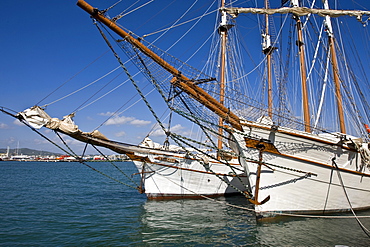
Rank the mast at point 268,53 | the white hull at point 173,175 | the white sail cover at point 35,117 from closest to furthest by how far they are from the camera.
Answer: the white sail cover at point 35,117, the white hull at point 173,175, the mast at point 268,53

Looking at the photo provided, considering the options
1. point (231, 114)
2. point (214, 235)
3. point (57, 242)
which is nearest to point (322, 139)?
point (231, 114)

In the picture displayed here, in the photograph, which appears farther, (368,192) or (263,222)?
(368,192)

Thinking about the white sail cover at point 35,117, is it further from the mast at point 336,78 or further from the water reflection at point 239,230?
the mast at point 336,78

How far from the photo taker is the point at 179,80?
38.1 ft

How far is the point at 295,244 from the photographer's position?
Answer: 30.7ft

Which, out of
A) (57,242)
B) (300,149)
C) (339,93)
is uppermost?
(339,93)

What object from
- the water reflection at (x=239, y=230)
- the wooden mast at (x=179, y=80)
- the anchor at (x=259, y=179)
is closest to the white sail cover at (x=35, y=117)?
the wooden mast at (x=179, y=80)

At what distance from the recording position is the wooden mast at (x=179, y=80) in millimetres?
10539

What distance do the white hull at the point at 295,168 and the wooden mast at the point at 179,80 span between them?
53.8 inches

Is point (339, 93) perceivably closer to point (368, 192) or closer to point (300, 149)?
point (368, 192)

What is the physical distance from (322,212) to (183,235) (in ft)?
23.9

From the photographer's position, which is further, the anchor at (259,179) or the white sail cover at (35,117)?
the anchor at (259,179)

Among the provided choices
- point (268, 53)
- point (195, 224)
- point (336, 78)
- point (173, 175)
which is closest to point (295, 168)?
point (195, 224)

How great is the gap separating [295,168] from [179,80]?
6.77 metres
